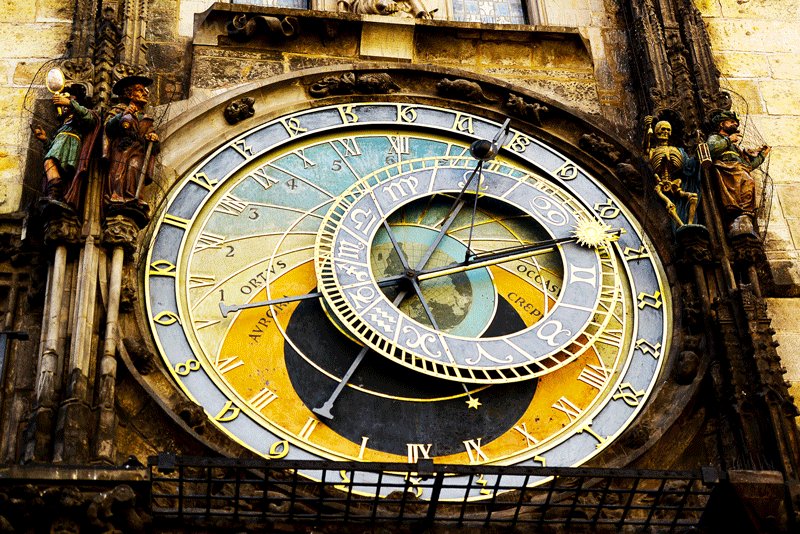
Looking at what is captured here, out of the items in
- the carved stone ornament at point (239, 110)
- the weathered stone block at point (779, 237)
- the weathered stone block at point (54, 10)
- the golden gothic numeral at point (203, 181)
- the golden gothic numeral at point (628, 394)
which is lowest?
the golden gothic numeral at point (628, 394)

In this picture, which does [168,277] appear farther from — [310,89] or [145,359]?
[310,89]

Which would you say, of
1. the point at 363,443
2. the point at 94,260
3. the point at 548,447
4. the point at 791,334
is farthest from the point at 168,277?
the point at 791,334

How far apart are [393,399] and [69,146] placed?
2635 millimetres

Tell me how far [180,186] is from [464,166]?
6.40 feet

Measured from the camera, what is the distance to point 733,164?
11602mm

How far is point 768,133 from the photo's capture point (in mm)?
12578

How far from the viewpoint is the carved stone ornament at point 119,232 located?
34.4 feet

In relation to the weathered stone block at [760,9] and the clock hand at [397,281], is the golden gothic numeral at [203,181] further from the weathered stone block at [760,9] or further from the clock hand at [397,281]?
the weathered stone block at [760,9]

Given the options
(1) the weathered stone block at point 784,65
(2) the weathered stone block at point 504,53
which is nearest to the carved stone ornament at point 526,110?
(2) the weathered stone block at point 504,53

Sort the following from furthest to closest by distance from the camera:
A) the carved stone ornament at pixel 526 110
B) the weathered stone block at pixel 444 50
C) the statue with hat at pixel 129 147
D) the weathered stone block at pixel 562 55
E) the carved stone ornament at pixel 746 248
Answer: the weathered stone block at pixel 562 55
the weathered stone block at pixel 444 50
the carved stone ornament at pixel 526 110
the carved stone ornament at pixel 746 248
the statue with hat at pixel 129 147

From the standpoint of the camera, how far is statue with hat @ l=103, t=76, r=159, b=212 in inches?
423

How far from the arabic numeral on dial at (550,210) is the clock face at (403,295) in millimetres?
22

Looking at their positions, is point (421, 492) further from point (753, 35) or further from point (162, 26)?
point (753, 35)

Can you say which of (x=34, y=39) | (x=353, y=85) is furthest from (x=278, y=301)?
(x=34, y=39)
